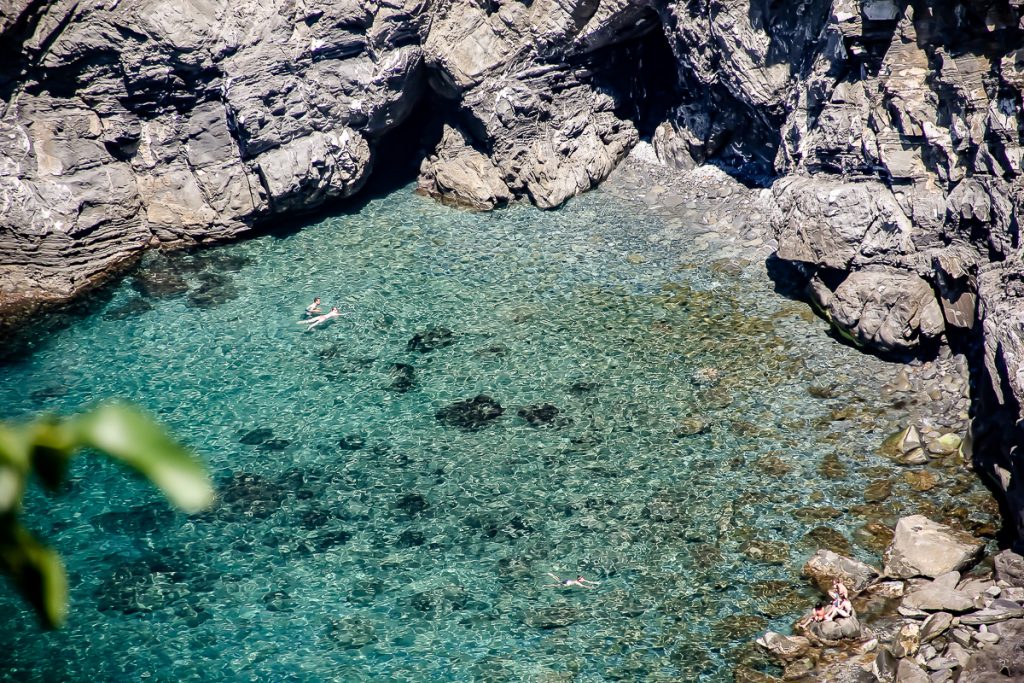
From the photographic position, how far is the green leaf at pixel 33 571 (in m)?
2.87

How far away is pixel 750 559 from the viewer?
15477mm

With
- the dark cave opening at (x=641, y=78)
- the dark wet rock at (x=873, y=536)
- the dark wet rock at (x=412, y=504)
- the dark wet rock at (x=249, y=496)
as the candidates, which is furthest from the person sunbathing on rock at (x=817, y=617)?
the dark cave opening at (x=641, y=78)

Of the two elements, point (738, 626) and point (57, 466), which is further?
point (738, 626)

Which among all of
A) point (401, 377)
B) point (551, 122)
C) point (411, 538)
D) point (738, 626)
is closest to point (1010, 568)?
point (738, 626)

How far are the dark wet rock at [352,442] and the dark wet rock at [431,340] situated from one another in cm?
307

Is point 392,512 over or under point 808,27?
under

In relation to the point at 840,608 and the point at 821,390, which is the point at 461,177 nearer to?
the point at 821,390

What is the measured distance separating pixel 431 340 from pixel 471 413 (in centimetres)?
287

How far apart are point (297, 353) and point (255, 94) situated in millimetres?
7458

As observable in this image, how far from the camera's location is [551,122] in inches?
1057

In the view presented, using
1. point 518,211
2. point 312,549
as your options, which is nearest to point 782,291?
point 518,211

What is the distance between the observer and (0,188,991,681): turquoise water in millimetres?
14633

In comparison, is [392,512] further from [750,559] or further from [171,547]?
[750,559]

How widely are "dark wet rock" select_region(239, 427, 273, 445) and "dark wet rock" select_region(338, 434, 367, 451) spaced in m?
1.57
